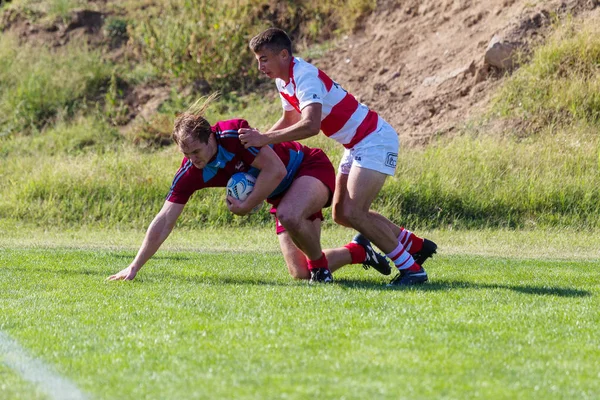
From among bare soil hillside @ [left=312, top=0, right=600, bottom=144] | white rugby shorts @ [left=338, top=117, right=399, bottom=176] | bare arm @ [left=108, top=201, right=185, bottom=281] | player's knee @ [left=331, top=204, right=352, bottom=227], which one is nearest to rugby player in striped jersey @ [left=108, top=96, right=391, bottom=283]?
bare arm @ [left=108, top=201, right=185, bottom=281]

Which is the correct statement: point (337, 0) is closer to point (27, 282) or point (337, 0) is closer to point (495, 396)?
point (27, 282)

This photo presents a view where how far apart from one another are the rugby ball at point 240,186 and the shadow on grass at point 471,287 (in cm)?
111

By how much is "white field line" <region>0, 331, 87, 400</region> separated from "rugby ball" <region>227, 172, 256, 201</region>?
2472mm

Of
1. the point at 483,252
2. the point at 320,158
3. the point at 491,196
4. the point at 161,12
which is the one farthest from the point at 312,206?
the point at 161,12

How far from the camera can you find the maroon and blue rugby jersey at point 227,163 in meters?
7.71

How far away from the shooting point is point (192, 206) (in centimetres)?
1495

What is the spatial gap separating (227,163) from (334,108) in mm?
976

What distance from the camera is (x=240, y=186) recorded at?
7.71 m

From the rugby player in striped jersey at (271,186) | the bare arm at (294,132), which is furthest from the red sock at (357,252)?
the bare arm at (294,132)

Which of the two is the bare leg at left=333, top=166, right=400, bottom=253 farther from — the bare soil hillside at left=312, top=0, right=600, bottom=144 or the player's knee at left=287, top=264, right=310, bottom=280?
the bare soil hillside at left=312, top=0, right=600, bottom=144

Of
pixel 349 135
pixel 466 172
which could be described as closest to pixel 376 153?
pixel 349 135

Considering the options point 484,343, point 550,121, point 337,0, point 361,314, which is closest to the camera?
point 484,343

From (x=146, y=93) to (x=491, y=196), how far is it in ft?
29.7

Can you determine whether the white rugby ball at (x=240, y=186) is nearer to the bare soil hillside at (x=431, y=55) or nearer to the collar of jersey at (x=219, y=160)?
the collar of jersey at (x=219, y=160)
